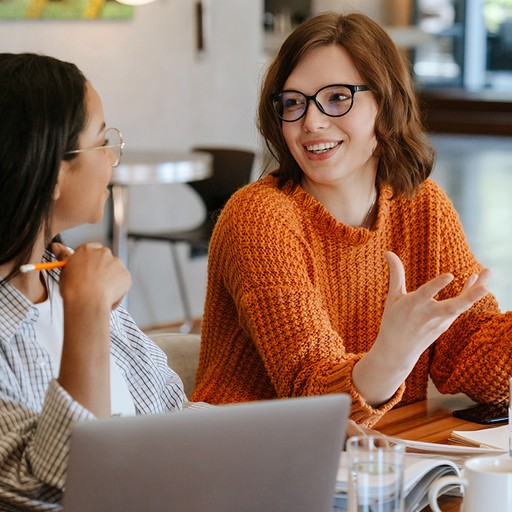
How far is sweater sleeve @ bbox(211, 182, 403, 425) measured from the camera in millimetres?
1703

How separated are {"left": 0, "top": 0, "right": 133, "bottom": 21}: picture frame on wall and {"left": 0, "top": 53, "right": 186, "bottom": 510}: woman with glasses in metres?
3.20

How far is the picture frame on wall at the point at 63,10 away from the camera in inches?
178

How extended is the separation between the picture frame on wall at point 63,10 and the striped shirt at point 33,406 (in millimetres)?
3225

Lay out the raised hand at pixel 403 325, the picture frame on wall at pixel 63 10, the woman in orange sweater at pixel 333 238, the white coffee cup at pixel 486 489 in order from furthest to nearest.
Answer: the picture frame on wall at pixel 63 10
the woman in orange sweater at pixel 333 238
the raised hand at pixel 403 325
the white coffee cup at pixel 486 489

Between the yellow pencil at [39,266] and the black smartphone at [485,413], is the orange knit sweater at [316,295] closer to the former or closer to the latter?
the black smartphone at [485,413]

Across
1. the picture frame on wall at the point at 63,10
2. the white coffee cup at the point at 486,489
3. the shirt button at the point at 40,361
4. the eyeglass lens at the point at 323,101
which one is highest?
the picture frame on wall at the point at 63,10

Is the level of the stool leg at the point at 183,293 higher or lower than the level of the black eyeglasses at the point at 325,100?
lower

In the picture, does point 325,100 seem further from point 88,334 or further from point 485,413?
point 88,334

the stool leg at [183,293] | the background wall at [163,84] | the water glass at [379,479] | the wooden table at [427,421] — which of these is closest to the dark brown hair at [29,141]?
the water glass at [379,479]

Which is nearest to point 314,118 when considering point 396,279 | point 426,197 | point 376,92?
point 376,92

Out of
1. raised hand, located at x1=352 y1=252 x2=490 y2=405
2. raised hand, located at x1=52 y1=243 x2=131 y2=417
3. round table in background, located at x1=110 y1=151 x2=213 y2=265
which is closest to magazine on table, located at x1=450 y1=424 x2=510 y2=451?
raised hand, located at x1=352 y1=252 x2=490 y2=405

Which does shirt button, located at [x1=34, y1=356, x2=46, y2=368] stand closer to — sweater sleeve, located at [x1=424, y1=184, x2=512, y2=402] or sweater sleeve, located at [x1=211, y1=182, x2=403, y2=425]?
sweater sleeve, located at [x1=211, y1=182, x2=403, y2=425]

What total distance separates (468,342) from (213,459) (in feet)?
3.30

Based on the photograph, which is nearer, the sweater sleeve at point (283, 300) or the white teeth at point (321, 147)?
the sweater sleeve at point (283, 300)
